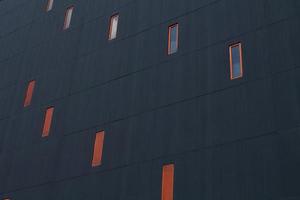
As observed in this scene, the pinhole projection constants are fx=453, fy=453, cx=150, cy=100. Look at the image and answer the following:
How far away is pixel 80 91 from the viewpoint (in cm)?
2992

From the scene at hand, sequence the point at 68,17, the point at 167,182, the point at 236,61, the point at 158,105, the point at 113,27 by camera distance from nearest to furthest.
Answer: the point at 167,182
the point at 236,61
the point at 158,105
the point at 113,27
the point at 68,17

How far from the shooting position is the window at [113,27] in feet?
99.7

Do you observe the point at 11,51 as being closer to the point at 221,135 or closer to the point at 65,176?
the point at 65,176

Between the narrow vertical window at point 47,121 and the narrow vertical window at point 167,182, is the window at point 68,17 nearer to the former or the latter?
the narrow vertical window at point 47,121

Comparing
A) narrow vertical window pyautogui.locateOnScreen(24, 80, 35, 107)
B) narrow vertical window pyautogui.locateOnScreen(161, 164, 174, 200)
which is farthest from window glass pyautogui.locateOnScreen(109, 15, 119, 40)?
narrow vertical window pyautogui.locateOnScreen(161, 164, 174, 200)

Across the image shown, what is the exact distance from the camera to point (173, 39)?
26.5 m

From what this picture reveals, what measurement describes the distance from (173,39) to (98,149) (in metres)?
7.79

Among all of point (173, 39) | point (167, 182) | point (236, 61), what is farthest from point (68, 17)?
point (167, 182)

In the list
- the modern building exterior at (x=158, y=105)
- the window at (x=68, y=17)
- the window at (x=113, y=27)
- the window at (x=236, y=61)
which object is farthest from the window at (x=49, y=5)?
the window at (x=236, y=61)

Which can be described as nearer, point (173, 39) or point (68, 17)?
point (173, 39)

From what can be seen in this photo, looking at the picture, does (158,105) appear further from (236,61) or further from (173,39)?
(236,61)

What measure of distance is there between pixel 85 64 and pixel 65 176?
7832mm

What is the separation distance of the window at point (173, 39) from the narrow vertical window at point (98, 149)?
6.40 meters

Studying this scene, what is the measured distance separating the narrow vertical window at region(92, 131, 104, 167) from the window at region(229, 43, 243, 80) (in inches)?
345
